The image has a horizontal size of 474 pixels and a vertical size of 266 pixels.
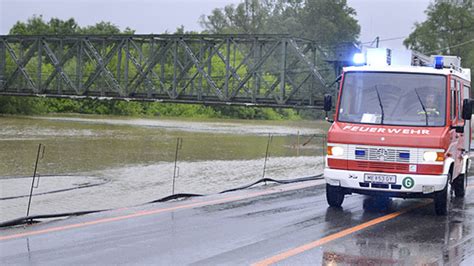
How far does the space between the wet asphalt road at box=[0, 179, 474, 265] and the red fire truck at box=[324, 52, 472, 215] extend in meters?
0.60

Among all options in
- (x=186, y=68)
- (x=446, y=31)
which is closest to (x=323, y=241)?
(x=186, y=68)

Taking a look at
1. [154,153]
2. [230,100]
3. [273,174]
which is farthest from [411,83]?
[230,100]

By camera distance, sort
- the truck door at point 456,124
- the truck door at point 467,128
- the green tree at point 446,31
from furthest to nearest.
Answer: the green tree at point 446,31, the truck door at point 467,128, the truck door at point 456,124

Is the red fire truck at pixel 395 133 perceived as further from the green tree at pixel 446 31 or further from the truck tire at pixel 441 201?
the green tree at pixel 446 31

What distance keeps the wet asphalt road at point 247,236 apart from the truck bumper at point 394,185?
0.46m

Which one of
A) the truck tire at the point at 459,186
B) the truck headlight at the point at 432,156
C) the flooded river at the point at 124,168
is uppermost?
the truck headlight at the point at 432,156

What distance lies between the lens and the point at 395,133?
12945 millimetres

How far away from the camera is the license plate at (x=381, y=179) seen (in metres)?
12.8

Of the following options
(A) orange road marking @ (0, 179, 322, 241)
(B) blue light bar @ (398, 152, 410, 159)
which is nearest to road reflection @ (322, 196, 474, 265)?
(B) blue light bar @ (398, 152, 410, 159)

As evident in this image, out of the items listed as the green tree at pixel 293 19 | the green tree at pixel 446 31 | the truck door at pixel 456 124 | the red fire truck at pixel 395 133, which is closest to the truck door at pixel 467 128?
the truck door at pixel 456 124

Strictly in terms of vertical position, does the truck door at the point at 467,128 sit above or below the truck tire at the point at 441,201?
above

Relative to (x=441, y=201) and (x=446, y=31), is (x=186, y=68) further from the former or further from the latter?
(x=441, y=201)

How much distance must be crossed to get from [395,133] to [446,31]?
91.1 m

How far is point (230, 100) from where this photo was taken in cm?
6506
